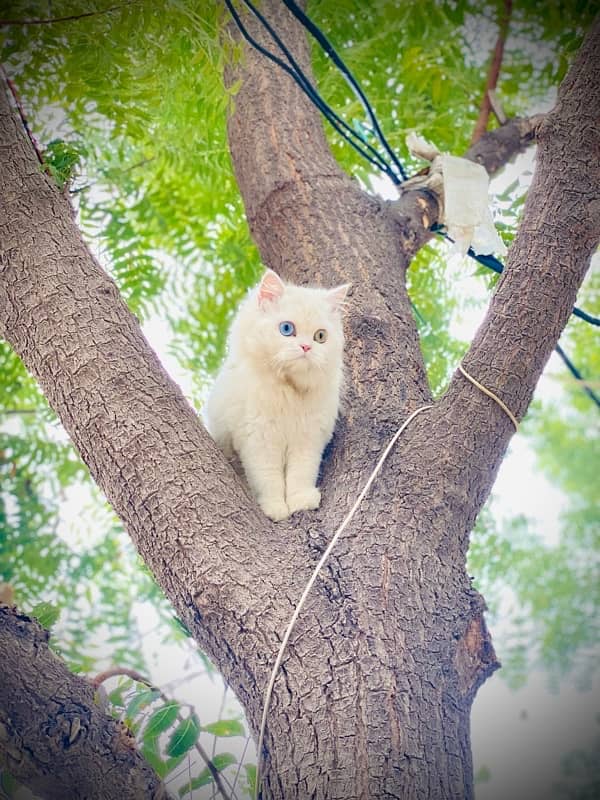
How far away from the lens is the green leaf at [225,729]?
2209mm

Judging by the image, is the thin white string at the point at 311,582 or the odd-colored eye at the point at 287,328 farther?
the odd-colored eye at the point at 287,328

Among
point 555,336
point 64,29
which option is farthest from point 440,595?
point 64,29

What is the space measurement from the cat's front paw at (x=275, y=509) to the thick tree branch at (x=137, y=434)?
0.33 ft

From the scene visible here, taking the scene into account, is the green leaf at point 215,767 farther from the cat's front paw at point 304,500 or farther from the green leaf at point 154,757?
the cat's front paw at point 304,500

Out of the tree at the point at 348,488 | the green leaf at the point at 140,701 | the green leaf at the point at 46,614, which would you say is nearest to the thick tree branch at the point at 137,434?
the tree at the point at 348,488

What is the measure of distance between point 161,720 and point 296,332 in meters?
1.19

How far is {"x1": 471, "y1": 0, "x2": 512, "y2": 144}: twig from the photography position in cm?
380

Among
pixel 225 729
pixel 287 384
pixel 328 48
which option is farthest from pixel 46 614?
pixel 328 48

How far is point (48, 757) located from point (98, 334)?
3.37 ft

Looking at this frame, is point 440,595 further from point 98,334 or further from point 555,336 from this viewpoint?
point 98,334

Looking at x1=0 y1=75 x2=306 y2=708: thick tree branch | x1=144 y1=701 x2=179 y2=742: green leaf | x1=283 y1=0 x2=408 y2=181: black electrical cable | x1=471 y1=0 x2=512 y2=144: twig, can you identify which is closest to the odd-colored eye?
x1=0 y1=75 x2=306 y2=708: thick tree branch

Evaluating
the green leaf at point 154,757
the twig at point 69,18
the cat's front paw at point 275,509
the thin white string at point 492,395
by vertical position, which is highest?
the twig at point 69,18

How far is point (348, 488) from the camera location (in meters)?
2.16

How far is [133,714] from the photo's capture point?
2059 mm
